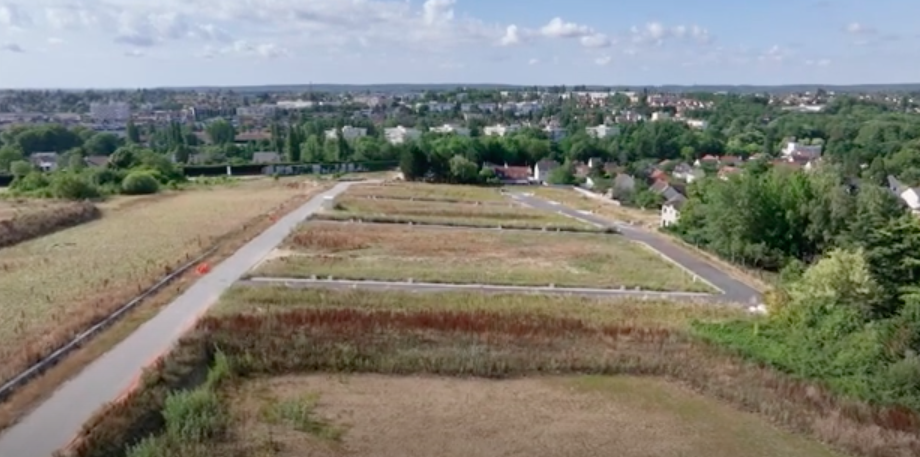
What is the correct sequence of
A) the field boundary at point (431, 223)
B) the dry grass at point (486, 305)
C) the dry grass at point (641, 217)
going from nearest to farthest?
1. the dry grass at point (486, 305)
2. the dry grass at point (641, 217)
3. the field boundary at point (431, 223)

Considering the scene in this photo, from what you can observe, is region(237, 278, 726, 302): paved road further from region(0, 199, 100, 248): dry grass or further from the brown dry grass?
region(0, 199, 100, 248): dry grass

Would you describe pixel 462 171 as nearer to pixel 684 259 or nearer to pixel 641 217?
pixel 641 217

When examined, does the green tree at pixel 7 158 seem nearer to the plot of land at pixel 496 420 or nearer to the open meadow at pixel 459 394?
the open meadow at pixel 459 394

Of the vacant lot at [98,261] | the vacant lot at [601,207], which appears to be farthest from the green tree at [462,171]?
the vacant lot at [98,261]

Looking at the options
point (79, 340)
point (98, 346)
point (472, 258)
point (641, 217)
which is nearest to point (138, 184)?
point (472, 258)

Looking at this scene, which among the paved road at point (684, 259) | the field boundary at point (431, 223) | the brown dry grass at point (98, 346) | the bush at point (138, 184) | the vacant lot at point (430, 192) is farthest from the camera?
the vacant lot at point (430, 192)

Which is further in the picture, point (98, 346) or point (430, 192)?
point (430, 192)

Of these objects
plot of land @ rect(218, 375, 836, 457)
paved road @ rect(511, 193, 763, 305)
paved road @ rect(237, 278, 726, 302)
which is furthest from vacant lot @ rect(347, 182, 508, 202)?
plot of land @ rect(218, 375, 836, 457)
